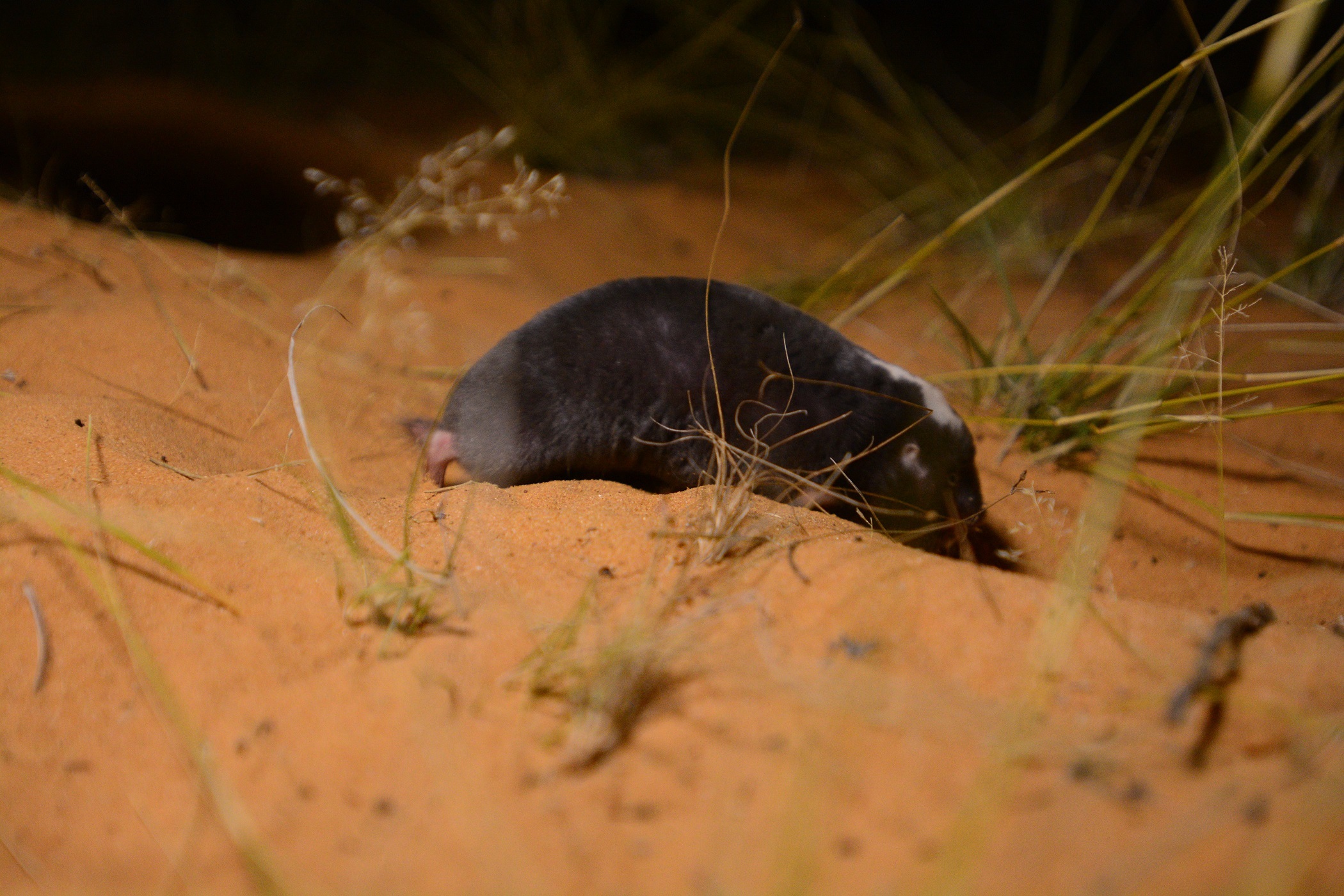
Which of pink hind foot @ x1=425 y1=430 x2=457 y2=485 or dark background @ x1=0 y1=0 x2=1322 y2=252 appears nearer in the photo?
pink hind foot @ x1=425 y1=430 x2=457 y2=485

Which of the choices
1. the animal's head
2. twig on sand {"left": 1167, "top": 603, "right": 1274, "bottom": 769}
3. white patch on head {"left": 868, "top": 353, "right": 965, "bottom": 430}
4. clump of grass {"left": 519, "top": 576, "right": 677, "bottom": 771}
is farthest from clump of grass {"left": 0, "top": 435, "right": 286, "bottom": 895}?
white patch on head {"left": 868, "top": 353, "right": 965, "bottom": 430}

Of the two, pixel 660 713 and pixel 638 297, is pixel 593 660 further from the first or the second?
pixel 638 297

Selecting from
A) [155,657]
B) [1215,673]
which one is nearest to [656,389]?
[155,657]

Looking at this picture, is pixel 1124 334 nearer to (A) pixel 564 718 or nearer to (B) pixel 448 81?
(A) pixel 564 718

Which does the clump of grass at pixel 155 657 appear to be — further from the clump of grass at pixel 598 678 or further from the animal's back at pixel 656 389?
the animal's back at pixel 656 389

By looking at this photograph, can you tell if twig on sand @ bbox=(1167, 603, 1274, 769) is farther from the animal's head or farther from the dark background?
the dark background
